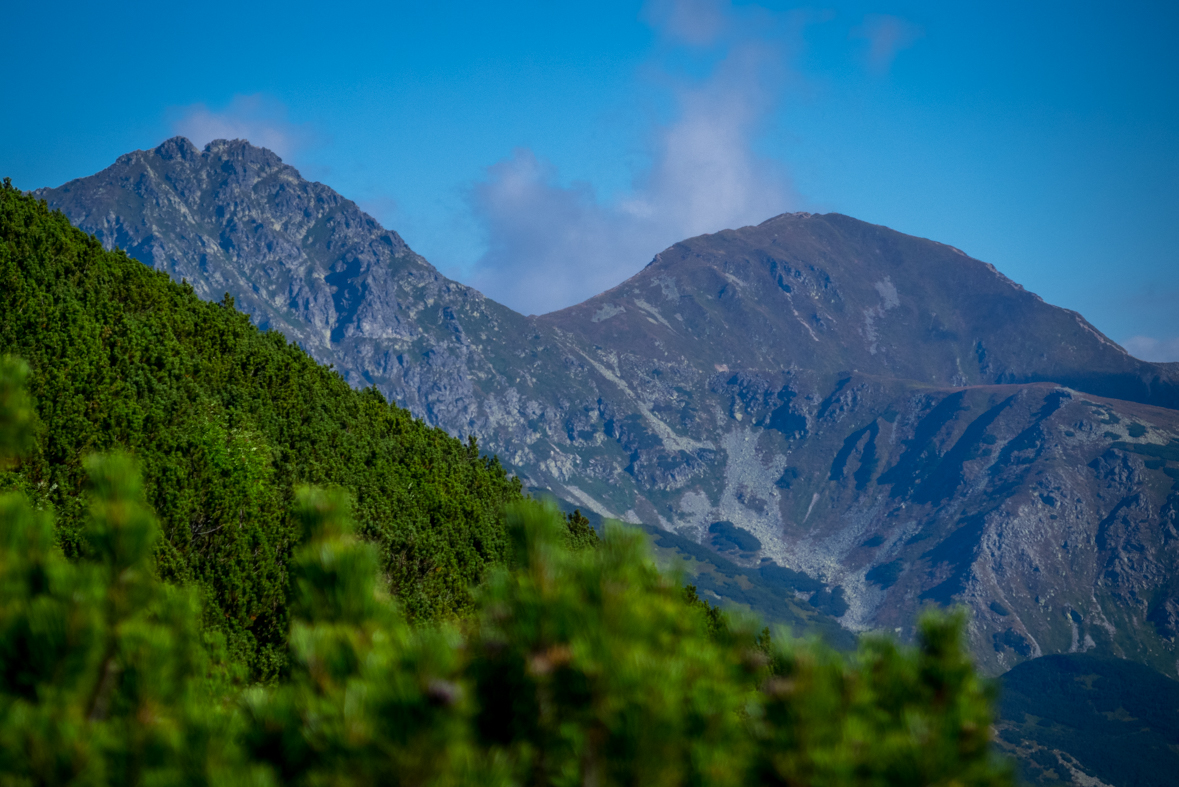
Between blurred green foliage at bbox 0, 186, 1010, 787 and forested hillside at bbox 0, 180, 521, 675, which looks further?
forested hillside at bbox 0, 180, 521, 675

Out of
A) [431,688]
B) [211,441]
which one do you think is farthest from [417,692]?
[211,441]

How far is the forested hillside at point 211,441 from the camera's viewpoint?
25.7 m

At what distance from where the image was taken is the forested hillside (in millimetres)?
25656

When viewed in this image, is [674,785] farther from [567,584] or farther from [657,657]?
[567,584]

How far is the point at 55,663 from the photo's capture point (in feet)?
15.4

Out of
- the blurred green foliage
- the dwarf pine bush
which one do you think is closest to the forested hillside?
the blurred green foliage

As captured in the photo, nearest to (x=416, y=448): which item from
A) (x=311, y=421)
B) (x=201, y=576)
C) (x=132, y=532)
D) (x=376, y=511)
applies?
(x=311, y=421)

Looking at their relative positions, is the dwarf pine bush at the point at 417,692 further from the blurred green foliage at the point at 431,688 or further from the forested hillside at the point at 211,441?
the forested hillside at the point at 211,441

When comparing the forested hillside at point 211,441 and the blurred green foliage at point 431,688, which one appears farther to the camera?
the forested hillside at point 211,441

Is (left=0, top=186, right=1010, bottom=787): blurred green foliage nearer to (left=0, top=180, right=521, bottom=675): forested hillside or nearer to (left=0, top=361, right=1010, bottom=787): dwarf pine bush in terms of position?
(left=0, top=361, right=1010, bottom=787): dwarf pine bush

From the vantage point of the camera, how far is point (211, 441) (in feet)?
106

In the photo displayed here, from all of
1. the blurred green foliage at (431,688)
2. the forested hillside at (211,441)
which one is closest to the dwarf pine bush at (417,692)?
the blurred green foliage at (431,688)

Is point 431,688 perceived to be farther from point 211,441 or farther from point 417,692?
point 211,441

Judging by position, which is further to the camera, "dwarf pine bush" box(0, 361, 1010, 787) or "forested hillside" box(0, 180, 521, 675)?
"forested hillside" box(0, 180, 521, 675)
